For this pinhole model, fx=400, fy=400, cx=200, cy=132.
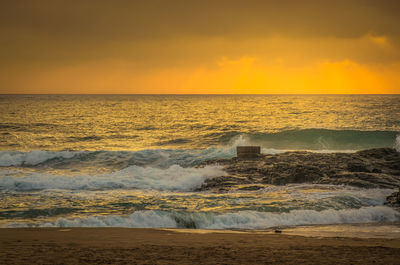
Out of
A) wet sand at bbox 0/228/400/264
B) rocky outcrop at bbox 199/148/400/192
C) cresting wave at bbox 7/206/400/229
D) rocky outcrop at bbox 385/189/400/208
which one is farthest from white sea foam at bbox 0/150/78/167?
rocky outcrop at bbox 385/189/400/208

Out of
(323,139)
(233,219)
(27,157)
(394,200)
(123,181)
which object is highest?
(394,200)

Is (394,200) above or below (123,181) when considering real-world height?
above

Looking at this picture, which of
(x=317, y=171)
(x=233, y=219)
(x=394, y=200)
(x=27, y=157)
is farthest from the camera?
(x=27, y=157)

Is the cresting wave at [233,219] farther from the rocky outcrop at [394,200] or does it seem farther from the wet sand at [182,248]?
the wet sand at [182,248]

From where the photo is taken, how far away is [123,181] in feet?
55.7

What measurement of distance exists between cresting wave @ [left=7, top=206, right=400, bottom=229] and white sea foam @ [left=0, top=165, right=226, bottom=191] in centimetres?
494

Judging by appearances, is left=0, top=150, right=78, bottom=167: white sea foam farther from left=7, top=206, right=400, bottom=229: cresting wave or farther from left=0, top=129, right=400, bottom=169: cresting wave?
left=7, top=206, right=400, bottom=229: cresting wave

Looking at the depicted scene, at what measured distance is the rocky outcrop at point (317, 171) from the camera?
1462 centimetres

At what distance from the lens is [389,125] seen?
4194 centimetres

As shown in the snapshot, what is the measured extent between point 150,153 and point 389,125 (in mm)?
27731

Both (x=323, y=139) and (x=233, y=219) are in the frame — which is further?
(x=323, y=139)

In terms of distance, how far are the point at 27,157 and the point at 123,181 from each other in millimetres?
11044

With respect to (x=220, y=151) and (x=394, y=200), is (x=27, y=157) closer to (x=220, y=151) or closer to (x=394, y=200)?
(x=220, y=151)

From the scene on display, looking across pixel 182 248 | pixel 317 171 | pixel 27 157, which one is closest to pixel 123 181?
pixel 317 171
